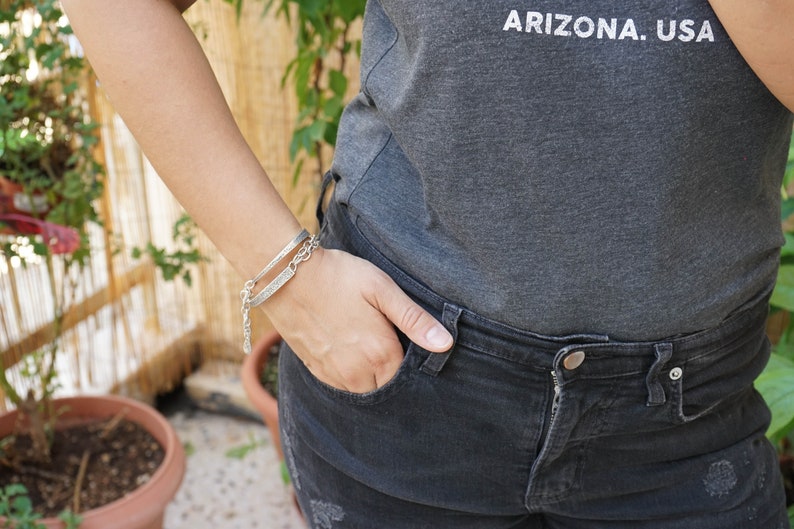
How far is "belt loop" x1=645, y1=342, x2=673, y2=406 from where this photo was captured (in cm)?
69

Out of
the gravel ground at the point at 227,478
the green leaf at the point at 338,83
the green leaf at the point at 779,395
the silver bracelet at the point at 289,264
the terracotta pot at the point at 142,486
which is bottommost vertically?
the gravel ground at the point at 227,478

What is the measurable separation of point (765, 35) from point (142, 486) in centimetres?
145

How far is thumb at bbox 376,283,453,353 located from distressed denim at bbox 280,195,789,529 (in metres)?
0.01

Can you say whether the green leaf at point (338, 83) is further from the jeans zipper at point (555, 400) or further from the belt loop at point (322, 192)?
the jeans zipper at point (555, 400)

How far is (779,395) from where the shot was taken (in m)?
1.01

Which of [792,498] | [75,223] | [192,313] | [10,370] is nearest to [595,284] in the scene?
[792,498]

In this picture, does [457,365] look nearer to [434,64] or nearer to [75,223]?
[434,64]

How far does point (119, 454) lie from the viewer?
5.95 feet

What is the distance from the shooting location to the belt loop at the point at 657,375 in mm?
692

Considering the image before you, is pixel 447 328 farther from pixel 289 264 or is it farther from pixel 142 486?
pixel 142 486

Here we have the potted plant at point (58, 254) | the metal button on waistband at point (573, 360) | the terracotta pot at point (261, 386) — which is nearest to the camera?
the metal button on waistband at point (573, 360)

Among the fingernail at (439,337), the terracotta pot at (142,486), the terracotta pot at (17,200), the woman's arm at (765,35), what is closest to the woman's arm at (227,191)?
the fingernail at (439,337)

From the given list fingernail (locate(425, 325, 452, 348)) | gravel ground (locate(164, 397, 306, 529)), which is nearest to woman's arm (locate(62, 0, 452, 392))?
fingernail (locate(425, 325, 452, 348))

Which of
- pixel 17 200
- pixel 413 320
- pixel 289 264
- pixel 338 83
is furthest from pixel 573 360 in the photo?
pixel 17 200
